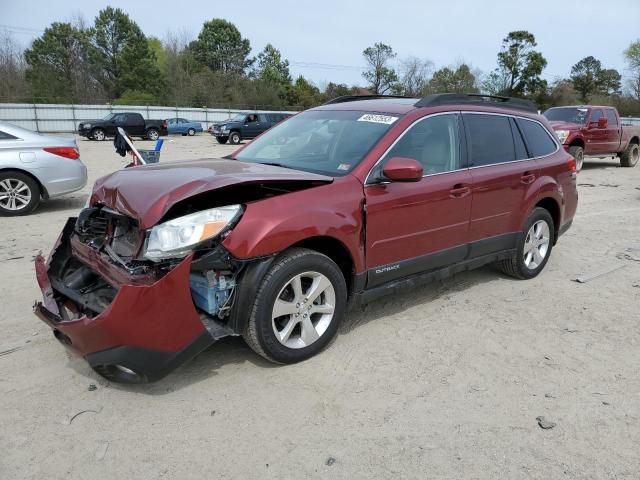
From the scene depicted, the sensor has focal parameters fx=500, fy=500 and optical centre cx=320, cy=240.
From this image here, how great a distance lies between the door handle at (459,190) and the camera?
4074mm

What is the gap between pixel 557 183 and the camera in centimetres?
520

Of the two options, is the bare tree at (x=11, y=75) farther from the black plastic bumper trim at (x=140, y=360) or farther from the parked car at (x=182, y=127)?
the black plastic bumper trim at (x=140, y=360)

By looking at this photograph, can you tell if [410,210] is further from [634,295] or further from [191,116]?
[191,116]

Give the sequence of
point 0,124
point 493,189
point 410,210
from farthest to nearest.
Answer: point 0,124 → point 493,189 → point 410,210

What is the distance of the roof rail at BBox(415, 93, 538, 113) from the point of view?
13.7 feet

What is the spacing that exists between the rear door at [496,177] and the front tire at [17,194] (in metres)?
6.61

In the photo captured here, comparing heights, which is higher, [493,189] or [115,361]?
[493,189]

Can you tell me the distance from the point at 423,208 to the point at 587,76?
78.8 m

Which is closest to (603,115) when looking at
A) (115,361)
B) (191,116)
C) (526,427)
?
(526,427)

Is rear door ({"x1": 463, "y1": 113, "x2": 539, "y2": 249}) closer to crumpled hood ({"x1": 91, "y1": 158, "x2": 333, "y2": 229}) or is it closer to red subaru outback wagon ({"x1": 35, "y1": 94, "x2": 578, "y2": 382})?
red subaru outback wagon ({"x1": 35, "y1": 94, "x2": 578, "y2": 382})

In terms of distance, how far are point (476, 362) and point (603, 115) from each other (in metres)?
14.2

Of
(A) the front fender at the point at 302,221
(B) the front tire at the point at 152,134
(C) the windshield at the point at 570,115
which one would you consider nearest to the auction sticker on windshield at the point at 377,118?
(A) the front fender at the point at 302,221

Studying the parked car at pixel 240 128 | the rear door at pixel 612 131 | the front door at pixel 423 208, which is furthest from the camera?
the parked car at pixel 240 128

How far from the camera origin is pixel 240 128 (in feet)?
89.8
